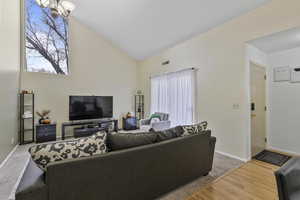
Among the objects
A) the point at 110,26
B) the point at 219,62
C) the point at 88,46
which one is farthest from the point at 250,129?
the point at 88,46

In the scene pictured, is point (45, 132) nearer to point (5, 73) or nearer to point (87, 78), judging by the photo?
point (5, 73)

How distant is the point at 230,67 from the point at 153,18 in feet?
7.62

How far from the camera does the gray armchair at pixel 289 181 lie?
0.75 m

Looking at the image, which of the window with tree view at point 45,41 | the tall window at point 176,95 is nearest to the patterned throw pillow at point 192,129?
the tall window at point 176,95

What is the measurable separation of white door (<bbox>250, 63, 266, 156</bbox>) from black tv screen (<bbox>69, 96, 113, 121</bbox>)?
4342 mm

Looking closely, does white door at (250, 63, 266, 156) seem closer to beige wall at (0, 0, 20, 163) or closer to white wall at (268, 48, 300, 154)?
white wall at (268, 48, 300, 154)

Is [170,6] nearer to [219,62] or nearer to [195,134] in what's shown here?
[219,62]

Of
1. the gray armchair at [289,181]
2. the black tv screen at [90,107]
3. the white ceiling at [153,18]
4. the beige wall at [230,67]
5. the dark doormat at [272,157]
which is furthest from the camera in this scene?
the black tv screen at [90,107]

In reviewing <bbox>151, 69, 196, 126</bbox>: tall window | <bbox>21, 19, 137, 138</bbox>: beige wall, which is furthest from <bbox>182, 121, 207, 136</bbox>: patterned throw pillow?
<bbox>21, 19, 137, 138</bbox>: beige wall

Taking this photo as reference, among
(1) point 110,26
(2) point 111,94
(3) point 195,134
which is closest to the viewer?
(3) point 195,134

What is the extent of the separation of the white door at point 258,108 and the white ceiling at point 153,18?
52.4 inches

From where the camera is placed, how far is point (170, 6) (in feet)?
11.1

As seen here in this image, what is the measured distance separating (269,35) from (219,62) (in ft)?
3.37

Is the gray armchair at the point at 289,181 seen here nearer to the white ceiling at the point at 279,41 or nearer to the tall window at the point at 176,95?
the white ceiling at the point at 279,41
